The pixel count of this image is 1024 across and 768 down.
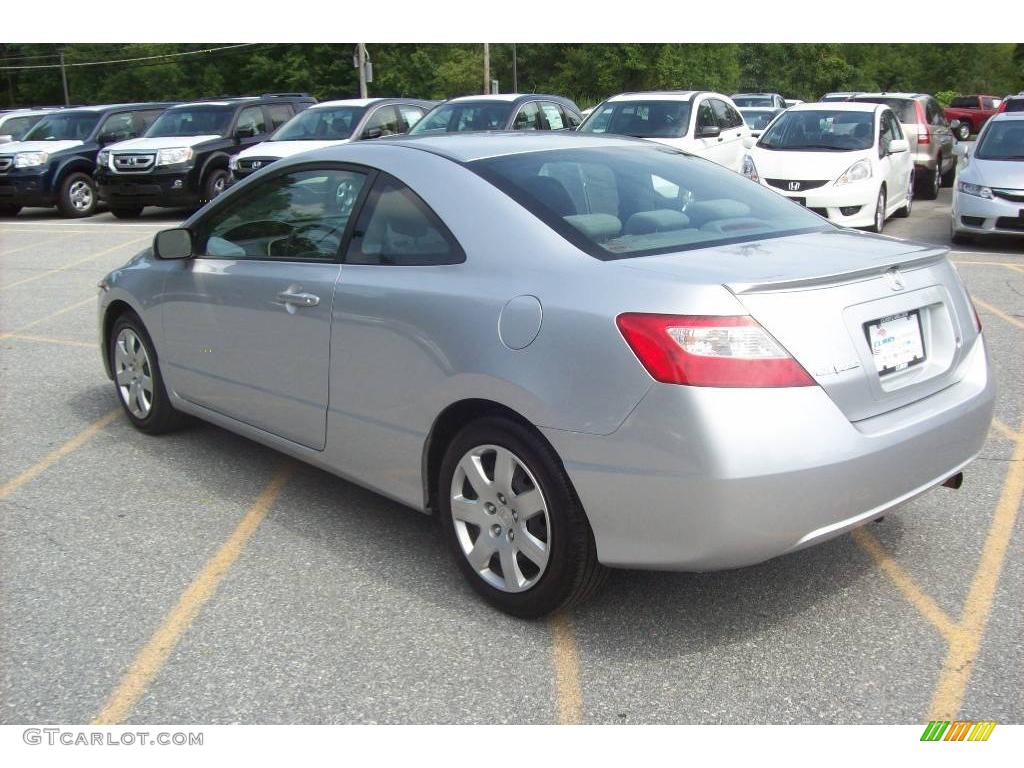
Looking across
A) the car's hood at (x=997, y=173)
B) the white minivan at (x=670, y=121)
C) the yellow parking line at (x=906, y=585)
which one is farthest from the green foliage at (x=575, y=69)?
the yellow parking line at (x=906, y=585)

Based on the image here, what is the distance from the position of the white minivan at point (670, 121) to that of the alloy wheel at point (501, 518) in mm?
11220

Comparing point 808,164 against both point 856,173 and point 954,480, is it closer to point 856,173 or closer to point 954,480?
point 856,173

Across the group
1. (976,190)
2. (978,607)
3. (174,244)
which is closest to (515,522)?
(978,607)

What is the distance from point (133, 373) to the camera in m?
5.83

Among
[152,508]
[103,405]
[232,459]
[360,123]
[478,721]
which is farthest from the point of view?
[360,123]

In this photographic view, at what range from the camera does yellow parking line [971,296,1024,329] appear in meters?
8.18

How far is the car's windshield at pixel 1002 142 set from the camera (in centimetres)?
1245

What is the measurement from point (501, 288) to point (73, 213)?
670 inches

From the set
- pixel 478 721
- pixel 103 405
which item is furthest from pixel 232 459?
pixel 478 721

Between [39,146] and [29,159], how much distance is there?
498mm

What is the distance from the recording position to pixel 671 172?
432 cm

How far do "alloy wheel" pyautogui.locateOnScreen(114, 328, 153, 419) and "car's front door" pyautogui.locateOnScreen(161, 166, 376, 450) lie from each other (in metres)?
0.41

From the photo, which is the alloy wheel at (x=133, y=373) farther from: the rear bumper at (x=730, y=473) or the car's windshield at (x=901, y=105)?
the car's windshield at (x=901, y=105)

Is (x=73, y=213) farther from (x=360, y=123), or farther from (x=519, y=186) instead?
(x=519, y=186)
